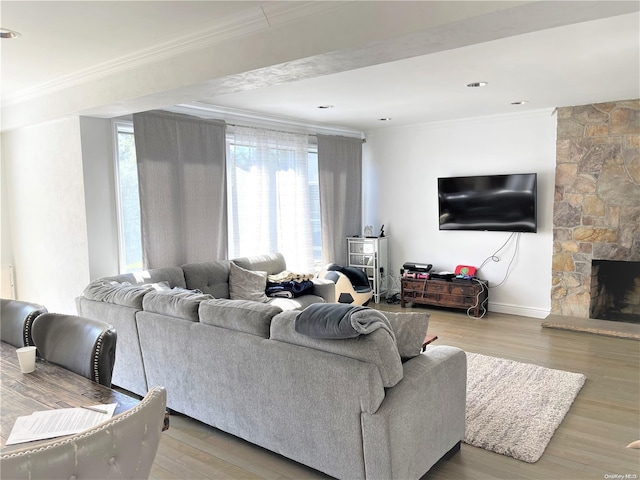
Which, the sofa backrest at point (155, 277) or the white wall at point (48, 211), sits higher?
the white wall at point (48, 211)

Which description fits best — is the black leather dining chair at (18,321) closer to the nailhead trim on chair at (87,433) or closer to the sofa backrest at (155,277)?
the sofa backrest at (155,277)

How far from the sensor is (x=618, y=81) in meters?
4.15

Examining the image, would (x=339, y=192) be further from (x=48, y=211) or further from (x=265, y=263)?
(x=48, y=211)

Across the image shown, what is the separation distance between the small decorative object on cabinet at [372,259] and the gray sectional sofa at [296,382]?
387 cm

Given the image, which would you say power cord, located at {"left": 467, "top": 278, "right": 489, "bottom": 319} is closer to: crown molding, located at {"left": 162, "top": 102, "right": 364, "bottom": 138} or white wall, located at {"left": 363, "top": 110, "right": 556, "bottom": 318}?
white wall, located at {"left": 363, "top": 110, "right": 556, "bottom": 318}

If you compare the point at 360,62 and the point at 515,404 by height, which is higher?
the point at 360,62

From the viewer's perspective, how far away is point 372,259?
22.0 ft

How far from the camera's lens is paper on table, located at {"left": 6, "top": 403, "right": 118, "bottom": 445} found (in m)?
1.46

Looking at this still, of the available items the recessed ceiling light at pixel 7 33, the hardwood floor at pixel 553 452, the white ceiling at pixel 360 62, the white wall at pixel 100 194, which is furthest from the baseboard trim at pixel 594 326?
the recessed ceiling light at pixel 7 33

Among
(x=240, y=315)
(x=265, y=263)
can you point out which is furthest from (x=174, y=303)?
(x=265, y=263)

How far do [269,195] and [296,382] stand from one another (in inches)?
140

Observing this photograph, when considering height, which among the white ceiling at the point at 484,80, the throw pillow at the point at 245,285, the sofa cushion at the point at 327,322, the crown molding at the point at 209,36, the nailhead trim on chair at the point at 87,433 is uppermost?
the white ceiling at the point at 484,80

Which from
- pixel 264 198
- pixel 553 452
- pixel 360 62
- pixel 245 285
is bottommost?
pixel 553 452

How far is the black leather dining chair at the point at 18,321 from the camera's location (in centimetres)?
242
